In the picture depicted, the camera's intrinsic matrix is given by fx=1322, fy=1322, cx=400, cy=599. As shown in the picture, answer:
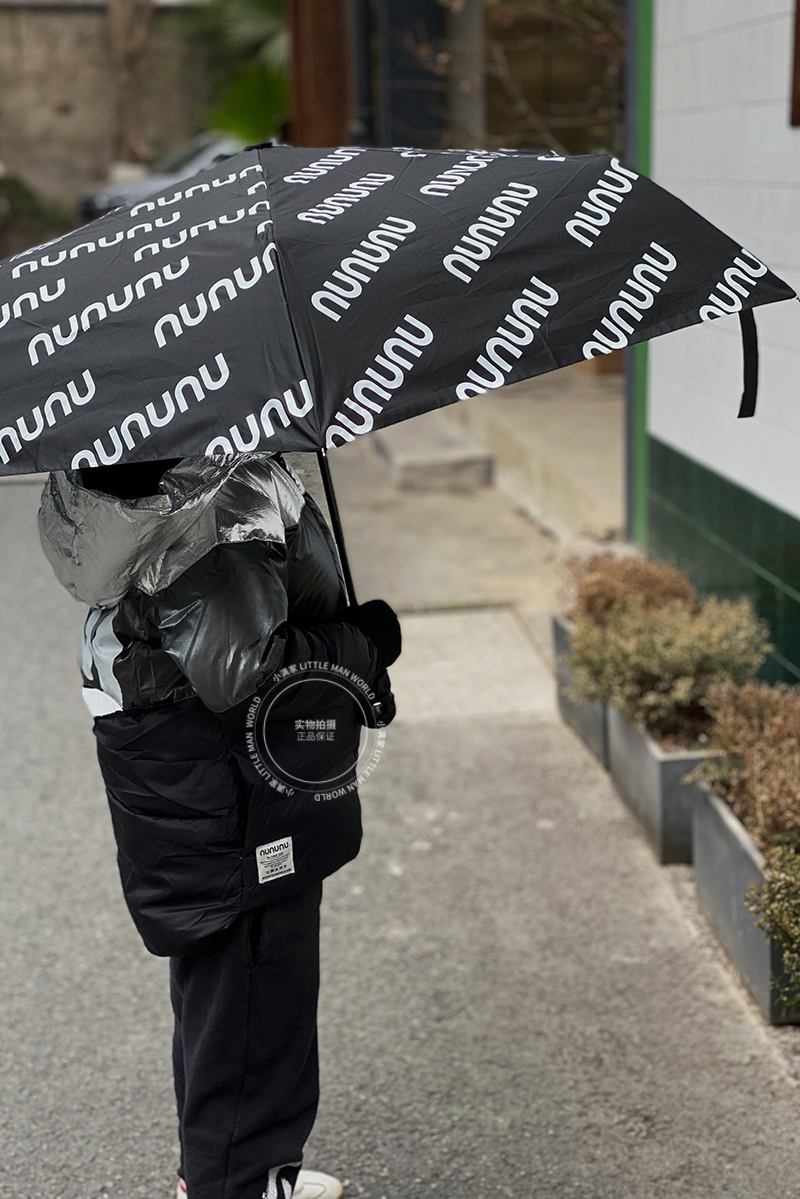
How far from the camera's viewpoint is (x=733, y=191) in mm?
3996

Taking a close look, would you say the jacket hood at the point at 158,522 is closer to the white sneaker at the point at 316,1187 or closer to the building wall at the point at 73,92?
the white sneaker at the point at 316,1187

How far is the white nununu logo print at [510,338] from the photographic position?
1695 mm

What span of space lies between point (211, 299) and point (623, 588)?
2551 mm

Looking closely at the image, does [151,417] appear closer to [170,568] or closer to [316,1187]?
[170,568]

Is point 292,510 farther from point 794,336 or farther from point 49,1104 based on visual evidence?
point 794,336

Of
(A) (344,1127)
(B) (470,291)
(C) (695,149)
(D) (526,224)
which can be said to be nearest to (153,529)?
(B) (470,291)

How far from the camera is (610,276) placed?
183 centimetres

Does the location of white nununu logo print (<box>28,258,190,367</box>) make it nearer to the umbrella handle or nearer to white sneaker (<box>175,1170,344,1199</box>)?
the umbrella handle

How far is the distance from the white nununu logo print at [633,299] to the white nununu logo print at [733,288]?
0.24 ft

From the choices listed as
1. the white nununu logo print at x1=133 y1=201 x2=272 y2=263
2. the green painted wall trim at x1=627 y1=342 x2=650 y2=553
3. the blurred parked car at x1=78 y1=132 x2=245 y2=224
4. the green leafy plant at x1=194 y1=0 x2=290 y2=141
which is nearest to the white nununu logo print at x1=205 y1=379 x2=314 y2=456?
the white nununu logo print at x1=133 y1=201 x2=272 y2=263

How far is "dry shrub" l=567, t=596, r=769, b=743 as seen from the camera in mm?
3557

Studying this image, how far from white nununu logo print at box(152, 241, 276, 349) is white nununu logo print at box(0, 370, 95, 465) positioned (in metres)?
0.12

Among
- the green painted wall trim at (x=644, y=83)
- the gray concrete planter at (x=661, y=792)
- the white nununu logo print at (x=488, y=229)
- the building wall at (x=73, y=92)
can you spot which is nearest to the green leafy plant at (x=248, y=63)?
the building wall at (x=73, y=92)

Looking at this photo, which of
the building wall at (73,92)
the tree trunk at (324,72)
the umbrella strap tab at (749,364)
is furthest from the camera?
the building wall at (73,92)
